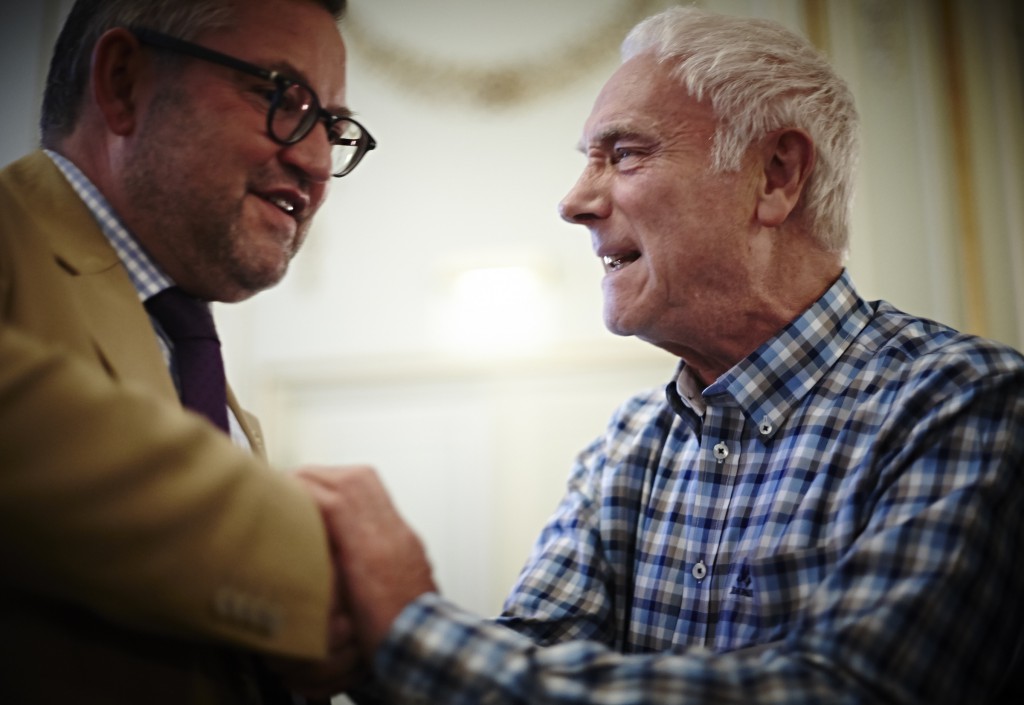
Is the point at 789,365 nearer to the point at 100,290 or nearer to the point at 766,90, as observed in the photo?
the point at 766,90

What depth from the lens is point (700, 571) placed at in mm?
1063

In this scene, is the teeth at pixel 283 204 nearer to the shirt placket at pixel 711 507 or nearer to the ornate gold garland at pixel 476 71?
the shirt placket at pixel 711 507

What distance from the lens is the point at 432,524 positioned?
10.00 feet

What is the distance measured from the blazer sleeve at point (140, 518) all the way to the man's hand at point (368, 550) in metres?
0.07

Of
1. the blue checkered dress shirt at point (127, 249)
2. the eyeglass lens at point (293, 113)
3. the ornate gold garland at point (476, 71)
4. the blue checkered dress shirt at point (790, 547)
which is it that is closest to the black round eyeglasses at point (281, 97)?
the eyeglass lens at point (293, 113)

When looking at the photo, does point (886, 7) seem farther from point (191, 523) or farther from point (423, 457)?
point (191, 523)

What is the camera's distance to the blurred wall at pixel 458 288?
2.98m

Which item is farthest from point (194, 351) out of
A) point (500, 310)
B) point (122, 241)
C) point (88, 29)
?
point (500, 310)

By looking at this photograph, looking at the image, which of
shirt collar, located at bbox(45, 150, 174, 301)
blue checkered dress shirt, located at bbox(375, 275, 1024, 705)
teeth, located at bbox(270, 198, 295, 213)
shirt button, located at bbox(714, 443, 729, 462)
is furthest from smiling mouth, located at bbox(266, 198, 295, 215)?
shirt button, located at bbox(714, 443, 729, 462)

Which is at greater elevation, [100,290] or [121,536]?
[100,290]

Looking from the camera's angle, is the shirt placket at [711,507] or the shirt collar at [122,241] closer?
the shirt collar at [122,241]

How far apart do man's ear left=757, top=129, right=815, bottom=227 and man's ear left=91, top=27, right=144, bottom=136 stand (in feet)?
2.89

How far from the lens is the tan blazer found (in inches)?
21.9

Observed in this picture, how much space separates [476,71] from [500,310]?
904 millimetres
